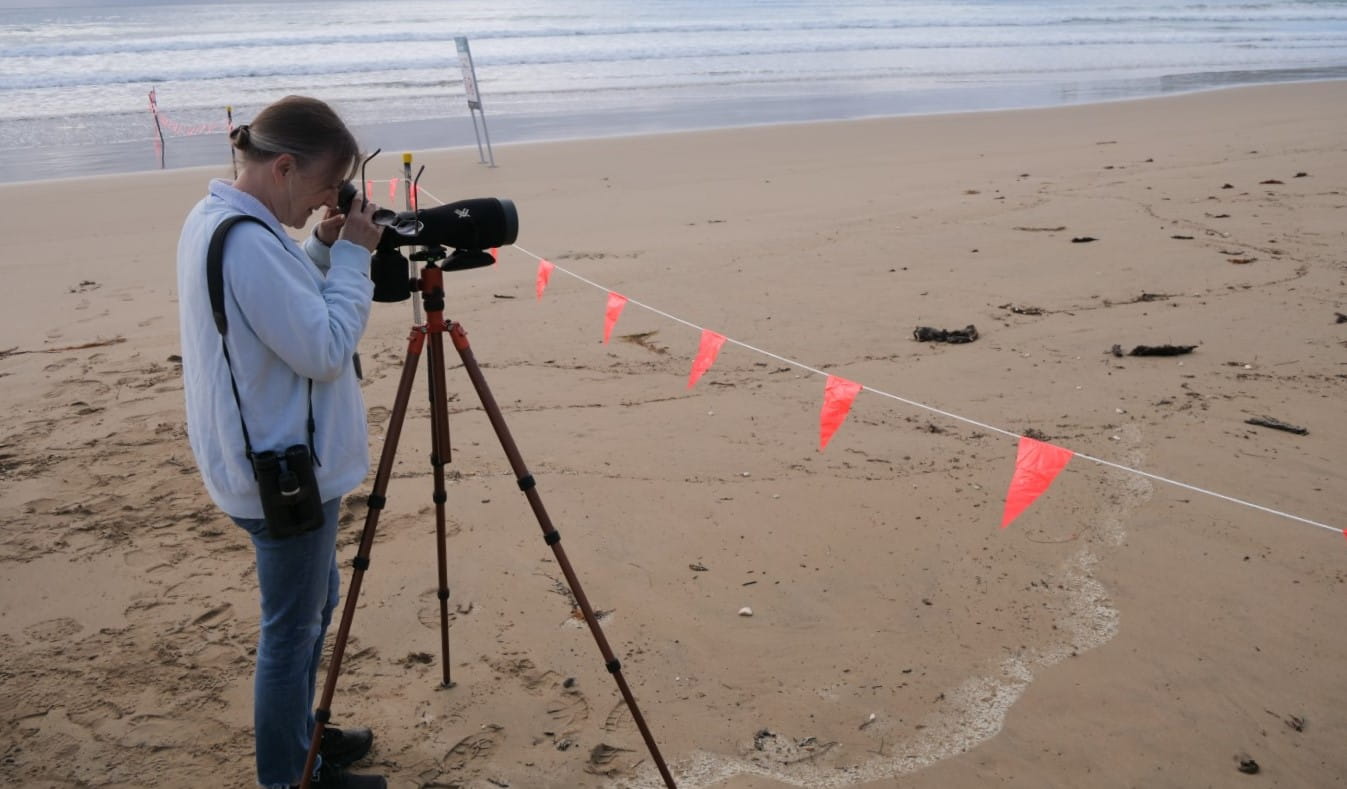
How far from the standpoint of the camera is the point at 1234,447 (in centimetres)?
459

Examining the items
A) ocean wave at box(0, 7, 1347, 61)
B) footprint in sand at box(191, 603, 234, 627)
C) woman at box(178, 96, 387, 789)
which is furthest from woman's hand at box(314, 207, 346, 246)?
ocean wave at box(0, 7, 1347, 61)

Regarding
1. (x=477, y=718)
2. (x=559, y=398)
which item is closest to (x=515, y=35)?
(x=559, y=398)

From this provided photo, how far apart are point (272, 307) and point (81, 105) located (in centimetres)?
2077

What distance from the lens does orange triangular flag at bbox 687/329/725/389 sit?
17.9ft

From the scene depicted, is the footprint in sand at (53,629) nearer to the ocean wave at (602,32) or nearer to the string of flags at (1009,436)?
the string of flags at (1009,436)

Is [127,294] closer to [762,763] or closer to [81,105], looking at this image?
[762,763]

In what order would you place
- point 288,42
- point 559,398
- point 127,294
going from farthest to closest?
1. point 288,42
2. point 127,294
3. point 559,398

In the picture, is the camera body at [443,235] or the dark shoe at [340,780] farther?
the dark shoe at [340,780]

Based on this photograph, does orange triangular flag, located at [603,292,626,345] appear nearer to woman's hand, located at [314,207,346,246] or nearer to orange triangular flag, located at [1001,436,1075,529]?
orange triangular flag, located at [1001,436,1075,529]

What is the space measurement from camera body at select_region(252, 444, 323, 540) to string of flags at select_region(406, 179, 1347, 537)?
2.74m

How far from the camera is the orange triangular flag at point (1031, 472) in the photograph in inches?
158

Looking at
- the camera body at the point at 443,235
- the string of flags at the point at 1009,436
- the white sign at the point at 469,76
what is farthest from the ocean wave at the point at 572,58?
the camera body at the point at 443,235

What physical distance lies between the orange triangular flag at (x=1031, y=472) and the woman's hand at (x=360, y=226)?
265cm

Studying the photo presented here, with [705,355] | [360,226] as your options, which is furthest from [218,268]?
[705,355]
